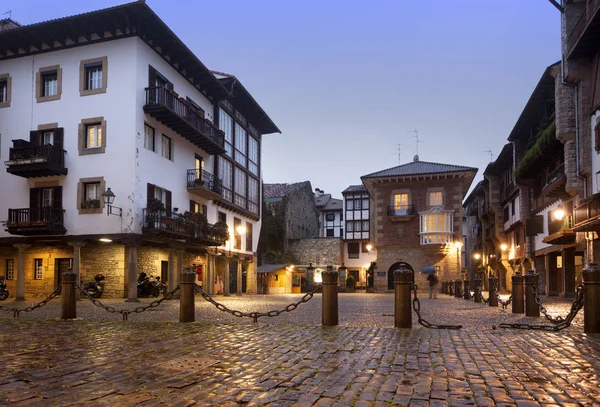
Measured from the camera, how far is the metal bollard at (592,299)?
8992 mm

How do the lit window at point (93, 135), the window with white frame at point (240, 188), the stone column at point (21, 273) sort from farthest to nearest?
the window with white frame at point (240, 188), the lit window at point (93, 135), the stone column at point (21, 273)

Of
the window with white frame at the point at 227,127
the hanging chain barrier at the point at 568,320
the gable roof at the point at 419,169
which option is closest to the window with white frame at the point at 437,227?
the gable roof at the point at 419,169

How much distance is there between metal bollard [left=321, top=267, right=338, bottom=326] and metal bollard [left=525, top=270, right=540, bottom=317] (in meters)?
4.94

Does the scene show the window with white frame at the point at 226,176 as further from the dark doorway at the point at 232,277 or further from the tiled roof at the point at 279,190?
the tiled roof at the point at 279,190

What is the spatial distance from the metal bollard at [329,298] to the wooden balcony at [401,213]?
35384 millimetres

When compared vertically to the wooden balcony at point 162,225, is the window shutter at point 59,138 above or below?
above

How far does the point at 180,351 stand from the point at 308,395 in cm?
298

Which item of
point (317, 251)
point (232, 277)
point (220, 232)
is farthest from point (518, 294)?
point (317, 251)

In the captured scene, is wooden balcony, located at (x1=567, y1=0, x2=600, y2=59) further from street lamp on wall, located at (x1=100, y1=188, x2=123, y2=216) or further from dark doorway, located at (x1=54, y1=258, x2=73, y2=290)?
dark doorway, located at (x1=54, y1=258, x2=73, y2=290)

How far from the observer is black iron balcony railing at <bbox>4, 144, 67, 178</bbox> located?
79.7ft

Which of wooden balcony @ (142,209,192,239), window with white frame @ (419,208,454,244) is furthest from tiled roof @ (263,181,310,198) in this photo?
wooden balcony @ (142,209,192,239)

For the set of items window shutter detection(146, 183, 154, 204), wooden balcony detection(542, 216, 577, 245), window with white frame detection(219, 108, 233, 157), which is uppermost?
window with white frame detection(219, 108, 233, 157)

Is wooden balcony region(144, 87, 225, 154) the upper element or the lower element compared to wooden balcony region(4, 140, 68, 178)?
upper

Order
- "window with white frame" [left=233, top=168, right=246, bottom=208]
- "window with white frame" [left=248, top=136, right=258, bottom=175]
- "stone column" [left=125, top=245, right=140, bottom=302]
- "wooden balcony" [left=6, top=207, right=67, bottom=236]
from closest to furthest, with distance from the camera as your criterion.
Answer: "stone column" [left=125, top=245, right=140, bottom=302], "wooden balcony" [left=6, top=207, right=67, bottom=236], "window with white frame" [left=233, top=168, right=246, bottom=208], "window with white frame" [left=248, top=136, right=258, bottom=175]
